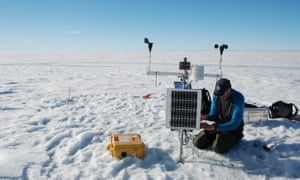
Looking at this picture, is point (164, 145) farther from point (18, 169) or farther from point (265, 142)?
point (18, 169)

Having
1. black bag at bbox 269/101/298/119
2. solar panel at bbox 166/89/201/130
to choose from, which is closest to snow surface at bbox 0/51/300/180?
black bag at bbox 269/101/298/119

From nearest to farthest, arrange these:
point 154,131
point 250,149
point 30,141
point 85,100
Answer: point 250,149 < point 30,141 < point 154,131 < point 85,100

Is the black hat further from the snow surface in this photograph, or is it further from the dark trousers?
the snow surface

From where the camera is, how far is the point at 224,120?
328cm

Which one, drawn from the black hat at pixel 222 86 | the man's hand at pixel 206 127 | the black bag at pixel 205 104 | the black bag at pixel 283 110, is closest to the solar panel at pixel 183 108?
the man's hand at pixel 206 127

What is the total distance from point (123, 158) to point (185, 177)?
2.69 ft

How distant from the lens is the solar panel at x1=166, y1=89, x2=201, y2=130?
257 cm

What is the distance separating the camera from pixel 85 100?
21.6 feet

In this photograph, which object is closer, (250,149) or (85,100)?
(250,149)

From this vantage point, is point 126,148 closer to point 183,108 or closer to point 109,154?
point 109,154

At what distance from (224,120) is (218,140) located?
0.35 meters

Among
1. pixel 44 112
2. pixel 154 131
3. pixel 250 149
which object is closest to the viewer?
pixel 250 149

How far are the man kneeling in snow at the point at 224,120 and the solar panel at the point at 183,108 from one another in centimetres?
20

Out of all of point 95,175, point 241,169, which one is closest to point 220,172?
point 241,169
